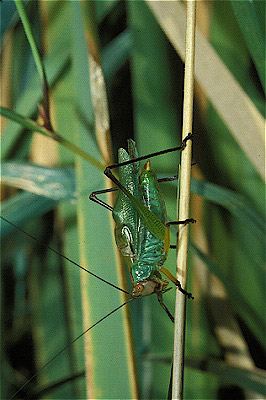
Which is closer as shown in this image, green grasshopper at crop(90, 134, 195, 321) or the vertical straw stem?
the vertical straw stem

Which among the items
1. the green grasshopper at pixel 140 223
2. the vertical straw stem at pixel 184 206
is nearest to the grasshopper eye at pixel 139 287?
the green grasshopper at pixel 140 223

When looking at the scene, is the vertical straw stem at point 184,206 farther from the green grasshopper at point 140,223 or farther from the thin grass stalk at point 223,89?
the thin grass stalk at point 223,89

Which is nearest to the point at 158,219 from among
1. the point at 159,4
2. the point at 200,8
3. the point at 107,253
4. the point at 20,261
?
the point at 107,253

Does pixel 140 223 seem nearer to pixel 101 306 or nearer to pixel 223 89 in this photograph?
pixel 101 306

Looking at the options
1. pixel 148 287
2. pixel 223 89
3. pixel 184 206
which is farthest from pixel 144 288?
pixel 223 89

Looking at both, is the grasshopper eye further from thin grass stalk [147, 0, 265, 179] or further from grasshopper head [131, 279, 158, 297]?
thin grass stalk [147, 0, 265, 179]

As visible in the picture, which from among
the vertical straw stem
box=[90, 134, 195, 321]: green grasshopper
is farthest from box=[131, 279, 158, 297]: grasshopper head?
the vertical straw stem

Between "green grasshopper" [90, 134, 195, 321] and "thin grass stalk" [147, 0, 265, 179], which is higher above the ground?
"thin grass stalk" [147, 0, 265, 179]
